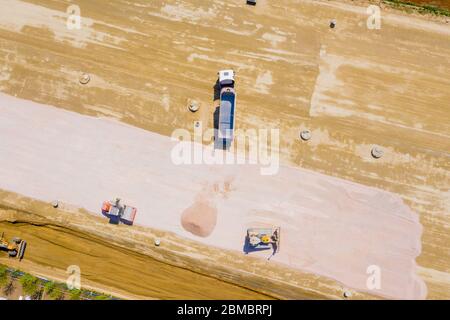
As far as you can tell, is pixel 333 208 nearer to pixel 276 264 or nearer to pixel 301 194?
pixel 301 194

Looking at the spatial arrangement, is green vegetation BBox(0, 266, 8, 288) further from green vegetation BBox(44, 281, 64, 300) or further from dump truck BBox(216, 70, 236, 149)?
dump truck BBox(216, 70, 236, 149)

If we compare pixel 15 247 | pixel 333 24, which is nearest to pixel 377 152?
pixel 333 24

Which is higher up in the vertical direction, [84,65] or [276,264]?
[84,65]

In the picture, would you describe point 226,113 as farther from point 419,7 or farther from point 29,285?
point 29,285

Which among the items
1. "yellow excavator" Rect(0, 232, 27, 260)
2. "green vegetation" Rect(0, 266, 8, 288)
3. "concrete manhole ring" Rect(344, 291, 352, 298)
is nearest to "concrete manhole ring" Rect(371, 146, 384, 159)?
"concrete manhole ring" Rect(344, 291, 352, 298)

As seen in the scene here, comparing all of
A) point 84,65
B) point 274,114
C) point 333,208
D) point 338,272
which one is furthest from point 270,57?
point 338,272

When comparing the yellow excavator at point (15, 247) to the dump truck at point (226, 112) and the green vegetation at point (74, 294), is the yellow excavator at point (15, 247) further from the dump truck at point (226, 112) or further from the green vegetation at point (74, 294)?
the dump truck at point (226, 112)

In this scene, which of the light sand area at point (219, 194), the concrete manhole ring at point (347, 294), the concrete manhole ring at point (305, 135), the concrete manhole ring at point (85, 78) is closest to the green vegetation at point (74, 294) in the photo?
the light sand area at point (219, 194)
